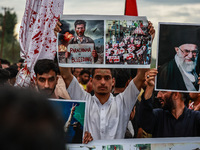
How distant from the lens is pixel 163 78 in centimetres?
334

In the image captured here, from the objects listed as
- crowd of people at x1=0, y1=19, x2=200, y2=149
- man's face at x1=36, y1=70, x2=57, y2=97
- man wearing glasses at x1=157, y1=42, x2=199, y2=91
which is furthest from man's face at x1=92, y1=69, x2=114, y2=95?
man wearing glasses at x1=157, y1=42, x2=199, y2=91

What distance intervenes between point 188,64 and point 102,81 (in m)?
0.83

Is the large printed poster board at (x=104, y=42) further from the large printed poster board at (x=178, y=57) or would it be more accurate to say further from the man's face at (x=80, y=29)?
the large printed poster board at (x=178, y=57)

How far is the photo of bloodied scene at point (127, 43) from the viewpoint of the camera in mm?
3229

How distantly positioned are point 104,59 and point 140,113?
1.91ft

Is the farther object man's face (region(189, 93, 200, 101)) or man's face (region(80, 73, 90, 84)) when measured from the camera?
man's face (region(80, 73, 90, 84))

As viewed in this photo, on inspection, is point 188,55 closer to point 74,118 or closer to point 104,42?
point 104,42

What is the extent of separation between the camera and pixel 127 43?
10.6 feet

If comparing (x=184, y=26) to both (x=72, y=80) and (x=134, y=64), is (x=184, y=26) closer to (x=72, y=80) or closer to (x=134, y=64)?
(x=134, y=64)

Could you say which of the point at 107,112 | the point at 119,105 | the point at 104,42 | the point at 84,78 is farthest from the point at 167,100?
the point at 84,78

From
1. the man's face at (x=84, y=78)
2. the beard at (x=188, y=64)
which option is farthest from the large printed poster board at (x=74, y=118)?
the man's face at (x=84, y=78)

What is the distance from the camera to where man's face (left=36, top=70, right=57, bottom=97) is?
337cm

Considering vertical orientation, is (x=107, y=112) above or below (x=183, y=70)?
below

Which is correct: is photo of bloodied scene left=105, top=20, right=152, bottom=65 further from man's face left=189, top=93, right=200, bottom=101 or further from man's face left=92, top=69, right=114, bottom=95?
man's face left=189, top=93, right=200, bottom=101
